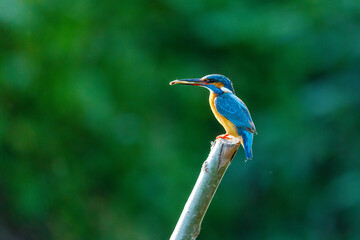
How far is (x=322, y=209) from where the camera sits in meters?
7.69

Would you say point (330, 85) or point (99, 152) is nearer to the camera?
point (99, 152)

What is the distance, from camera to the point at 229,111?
7.84 feet

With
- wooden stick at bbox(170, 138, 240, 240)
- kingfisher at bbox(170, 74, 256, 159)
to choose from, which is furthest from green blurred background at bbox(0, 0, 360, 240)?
wooden stick at bbox(170, 138, 240, 240)

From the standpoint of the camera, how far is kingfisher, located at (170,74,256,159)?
7.61 feet

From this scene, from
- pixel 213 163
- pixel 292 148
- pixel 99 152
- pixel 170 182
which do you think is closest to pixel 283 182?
pixel 292 148

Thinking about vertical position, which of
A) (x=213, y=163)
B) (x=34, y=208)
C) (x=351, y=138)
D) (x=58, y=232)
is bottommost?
(x=58, y=232)

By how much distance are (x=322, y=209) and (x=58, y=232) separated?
3.56 metres

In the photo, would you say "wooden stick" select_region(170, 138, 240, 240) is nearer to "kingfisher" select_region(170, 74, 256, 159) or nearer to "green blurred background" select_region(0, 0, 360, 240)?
"kingfisher" select_region(170, 74, 256, 159)

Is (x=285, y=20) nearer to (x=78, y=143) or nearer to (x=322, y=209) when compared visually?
(x=322, y=209)

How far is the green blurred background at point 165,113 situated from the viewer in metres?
6.34

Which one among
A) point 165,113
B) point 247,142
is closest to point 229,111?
point 247,142

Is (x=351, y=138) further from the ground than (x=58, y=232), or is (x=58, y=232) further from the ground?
(x=351, y=138)

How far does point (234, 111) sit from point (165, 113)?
474 centimetres

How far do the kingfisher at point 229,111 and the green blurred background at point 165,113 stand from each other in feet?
12.3
